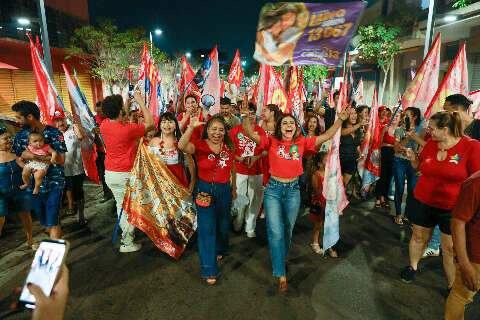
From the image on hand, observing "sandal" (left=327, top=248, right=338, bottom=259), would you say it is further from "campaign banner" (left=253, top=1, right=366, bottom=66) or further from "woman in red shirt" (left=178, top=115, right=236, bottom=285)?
"campaign banner" (left=253, top=1, right=366, bottom=66)

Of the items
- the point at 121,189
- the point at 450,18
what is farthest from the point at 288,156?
the point at 450,18

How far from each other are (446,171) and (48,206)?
465cm

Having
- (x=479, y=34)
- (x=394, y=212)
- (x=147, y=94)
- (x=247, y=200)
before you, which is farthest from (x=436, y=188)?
(x=479, y=34)

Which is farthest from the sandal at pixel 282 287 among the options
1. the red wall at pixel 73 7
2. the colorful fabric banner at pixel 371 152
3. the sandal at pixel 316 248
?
the red wall at pixel 73 7

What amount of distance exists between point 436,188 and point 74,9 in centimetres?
3246

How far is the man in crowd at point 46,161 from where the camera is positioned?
13.6 feet

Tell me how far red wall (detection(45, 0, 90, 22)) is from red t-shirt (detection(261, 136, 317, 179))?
92.1ft

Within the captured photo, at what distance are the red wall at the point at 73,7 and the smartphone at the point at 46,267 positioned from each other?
29.3 metres

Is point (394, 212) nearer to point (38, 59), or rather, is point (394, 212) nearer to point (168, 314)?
point (168, 314)

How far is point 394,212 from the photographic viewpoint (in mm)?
6121

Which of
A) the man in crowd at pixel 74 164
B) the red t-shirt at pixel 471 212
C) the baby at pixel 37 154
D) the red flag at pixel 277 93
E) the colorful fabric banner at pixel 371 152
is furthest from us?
the colorful fabric banner at pixel 371 152

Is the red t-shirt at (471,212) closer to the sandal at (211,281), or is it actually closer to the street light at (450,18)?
the sandal at (211,281)

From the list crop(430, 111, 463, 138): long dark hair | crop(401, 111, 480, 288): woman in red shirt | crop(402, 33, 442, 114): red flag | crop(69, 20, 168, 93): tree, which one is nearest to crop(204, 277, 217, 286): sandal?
crop(401, 111, 480, 288): woman in red shirt

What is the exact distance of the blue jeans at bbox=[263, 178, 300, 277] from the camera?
3.67m
